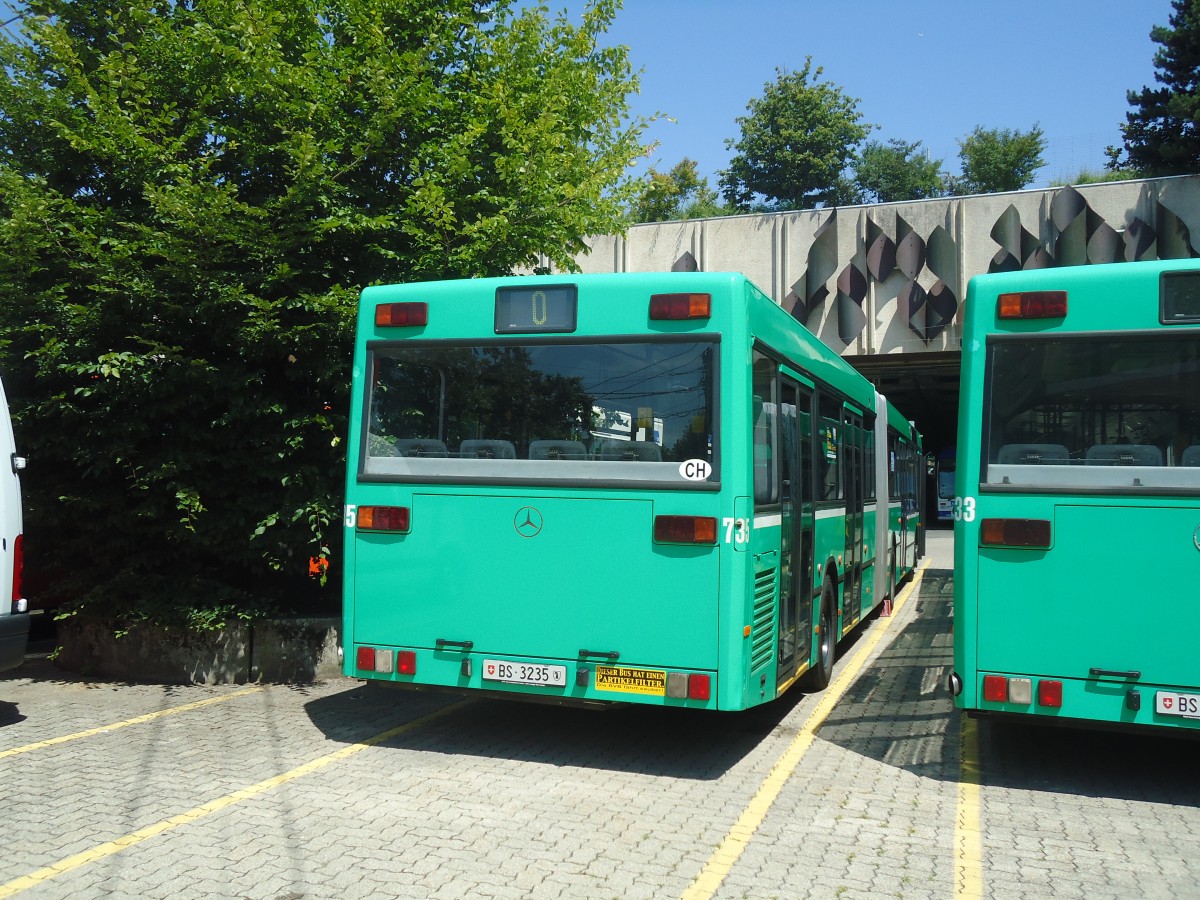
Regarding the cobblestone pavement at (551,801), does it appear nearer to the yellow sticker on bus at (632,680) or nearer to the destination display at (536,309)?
the yellow sticker on bus at (632,680)

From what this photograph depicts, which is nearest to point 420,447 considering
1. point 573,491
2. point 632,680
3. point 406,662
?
point 573,491

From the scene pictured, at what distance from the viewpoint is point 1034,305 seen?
661 centimetres

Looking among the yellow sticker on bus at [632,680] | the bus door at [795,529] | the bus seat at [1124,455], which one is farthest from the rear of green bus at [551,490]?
the bus seat at [1124,455]

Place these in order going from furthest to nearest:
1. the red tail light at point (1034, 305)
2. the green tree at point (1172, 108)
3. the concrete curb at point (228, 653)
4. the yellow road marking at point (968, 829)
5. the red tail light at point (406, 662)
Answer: the green tree at point (1172, 108) → the concrete curb at point (228, 653) → the red tail light at point (406, 662) → the red tail light at point (1034, 305) → the yellow road marking at point (968, 829)

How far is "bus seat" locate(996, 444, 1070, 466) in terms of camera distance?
6.46m

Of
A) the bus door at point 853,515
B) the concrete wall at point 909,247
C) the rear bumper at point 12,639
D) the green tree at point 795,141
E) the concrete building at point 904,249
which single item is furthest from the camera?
the green tree at point 795,141

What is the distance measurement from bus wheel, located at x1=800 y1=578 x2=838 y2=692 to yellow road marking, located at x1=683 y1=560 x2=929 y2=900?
0.15m

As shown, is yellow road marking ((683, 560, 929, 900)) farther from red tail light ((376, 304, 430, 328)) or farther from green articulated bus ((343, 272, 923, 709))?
red tail light ((376, 304, 430, 328))

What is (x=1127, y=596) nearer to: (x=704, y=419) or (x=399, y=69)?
(x=704, y=419)

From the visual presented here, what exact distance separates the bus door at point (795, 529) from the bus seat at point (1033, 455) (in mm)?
1569

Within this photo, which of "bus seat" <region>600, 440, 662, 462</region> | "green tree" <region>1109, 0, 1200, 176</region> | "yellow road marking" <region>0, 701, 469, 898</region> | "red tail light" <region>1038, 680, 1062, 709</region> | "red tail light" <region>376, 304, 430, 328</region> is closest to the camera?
"yellow road marking" <region>0, 701, 469, 898</region>

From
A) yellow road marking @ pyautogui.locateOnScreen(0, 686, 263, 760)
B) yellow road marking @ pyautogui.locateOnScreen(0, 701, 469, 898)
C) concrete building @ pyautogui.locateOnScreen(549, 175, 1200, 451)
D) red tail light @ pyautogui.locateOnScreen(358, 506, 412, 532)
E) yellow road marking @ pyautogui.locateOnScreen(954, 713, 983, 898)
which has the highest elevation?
concrete building @ pyautogui.locateOnScreen(549, 175, 1200, 451)

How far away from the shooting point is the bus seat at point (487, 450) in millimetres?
7016

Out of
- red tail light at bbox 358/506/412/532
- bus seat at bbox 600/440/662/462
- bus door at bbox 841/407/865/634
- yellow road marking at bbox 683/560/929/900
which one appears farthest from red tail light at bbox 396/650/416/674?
bus door at bbox 841/407/865/634
